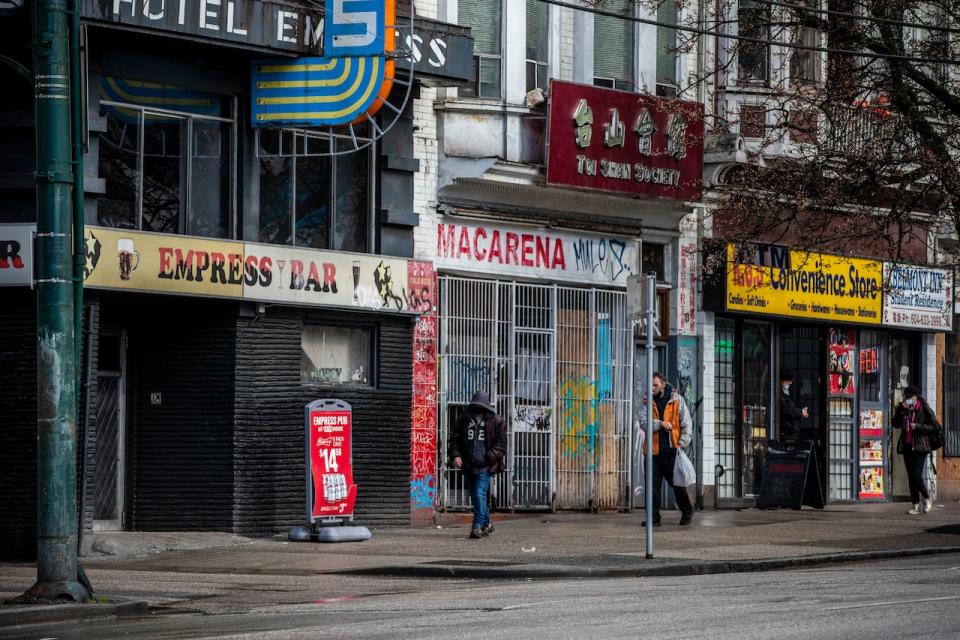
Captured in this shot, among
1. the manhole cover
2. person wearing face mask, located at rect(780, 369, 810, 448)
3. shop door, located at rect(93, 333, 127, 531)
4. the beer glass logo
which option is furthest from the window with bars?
the manhole cover

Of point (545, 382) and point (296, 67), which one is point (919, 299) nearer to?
point (545, 382)

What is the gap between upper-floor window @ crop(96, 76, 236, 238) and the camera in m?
20.7

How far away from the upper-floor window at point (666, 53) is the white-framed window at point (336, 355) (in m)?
6.60

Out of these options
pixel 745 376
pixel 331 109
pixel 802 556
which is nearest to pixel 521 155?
pixel 331 109

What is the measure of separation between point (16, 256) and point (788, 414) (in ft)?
44.7

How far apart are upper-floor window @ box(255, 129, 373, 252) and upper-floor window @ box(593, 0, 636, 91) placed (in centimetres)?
454

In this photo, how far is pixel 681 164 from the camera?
26.5m

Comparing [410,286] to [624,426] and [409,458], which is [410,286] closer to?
[409,458]

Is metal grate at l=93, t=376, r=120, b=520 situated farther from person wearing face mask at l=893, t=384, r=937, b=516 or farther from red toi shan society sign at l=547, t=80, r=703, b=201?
person wearing face mask at l=893, t=384, r=937, b=516

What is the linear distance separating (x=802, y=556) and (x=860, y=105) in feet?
20.9

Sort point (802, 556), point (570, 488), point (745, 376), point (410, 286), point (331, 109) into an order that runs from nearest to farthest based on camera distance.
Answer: point (802, 556), point (331, 109), point (410, 286), point (570, 488), point (745, 376)

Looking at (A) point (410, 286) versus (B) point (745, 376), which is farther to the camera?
(B) point (745, 376)

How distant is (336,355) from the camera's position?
22922mm

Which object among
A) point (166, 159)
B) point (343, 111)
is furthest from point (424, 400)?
point (166, 159)
